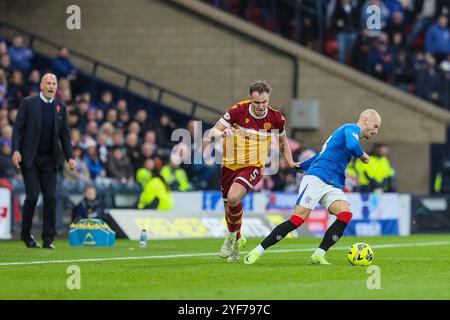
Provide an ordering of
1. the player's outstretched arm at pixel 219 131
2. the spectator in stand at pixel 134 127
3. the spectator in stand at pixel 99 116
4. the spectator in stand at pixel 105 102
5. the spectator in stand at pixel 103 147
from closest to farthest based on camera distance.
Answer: the player's outstretched arm at pixel 219 131
the spectator in stand at pixel 103 147
the spectator in stand at pixel 134 127
the spectator in stand at pixel 99 116
the spectator in stand at pixel 105 102

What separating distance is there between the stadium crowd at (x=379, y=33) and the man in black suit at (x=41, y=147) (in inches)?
579

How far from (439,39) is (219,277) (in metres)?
20.5

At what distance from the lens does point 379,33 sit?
31.6 meters

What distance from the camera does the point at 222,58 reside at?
104 feet

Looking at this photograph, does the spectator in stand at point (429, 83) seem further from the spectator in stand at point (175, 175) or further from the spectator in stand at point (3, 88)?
the spectator in stand at point (3, 88)

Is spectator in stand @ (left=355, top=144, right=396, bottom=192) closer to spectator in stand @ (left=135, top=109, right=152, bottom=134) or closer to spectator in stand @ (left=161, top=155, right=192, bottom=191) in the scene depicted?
spectator in stand @ (left=161, top=155, right=192, bottom=191)

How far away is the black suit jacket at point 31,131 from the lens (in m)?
17.0

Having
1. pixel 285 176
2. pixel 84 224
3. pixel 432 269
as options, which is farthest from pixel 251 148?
pixel 285 176

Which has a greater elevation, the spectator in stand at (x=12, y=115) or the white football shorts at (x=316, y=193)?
the spectator in stand at (x=12, y=115)

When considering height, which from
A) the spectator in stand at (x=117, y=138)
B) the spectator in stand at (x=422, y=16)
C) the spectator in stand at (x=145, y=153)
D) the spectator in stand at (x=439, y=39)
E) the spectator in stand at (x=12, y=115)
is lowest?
the spectator in stand at (x=145, y=153)

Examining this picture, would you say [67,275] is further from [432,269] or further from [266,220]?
[266,220]

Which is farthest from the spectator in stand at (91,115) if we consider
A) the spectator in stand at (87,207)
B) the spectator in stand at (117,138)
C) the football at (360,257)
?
the football at (360,257)

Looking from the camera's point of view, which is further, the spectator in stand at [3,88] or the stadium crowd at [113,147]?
the spectator in stand at [3,88]

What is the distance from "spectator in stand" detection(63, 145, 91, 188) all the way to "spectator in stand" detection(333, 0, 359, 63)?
32.3 feet
